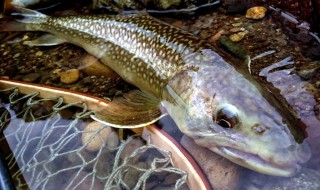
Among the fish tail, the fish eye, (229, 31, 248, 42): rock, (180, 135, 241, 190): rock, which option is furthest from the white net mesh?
(229, 31, 248, 42): rock

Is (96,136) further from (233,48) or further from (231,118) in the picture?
(233,48)

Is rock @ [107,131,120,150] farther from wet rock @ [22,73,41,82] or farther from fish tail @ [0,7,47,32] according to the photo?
fish tail @ [0,7,47,32]

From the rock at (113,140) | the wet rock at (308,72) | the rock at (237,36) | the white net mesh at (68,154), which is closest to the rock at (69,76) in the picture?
the white net mesh at (68,154)

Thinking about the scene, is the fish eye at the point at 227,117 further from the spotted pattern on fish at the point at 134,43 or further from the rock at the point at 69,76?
the rock at the point at 69,76

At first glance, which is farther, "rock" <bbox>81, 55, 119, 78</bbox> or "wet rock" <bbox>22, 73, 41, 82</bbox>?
"wet rock" <bbox>22, 73, 41, 82</bbox>

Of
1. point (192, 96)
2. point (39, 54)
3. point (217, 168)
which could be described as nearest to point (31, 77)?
point (39, 54)
